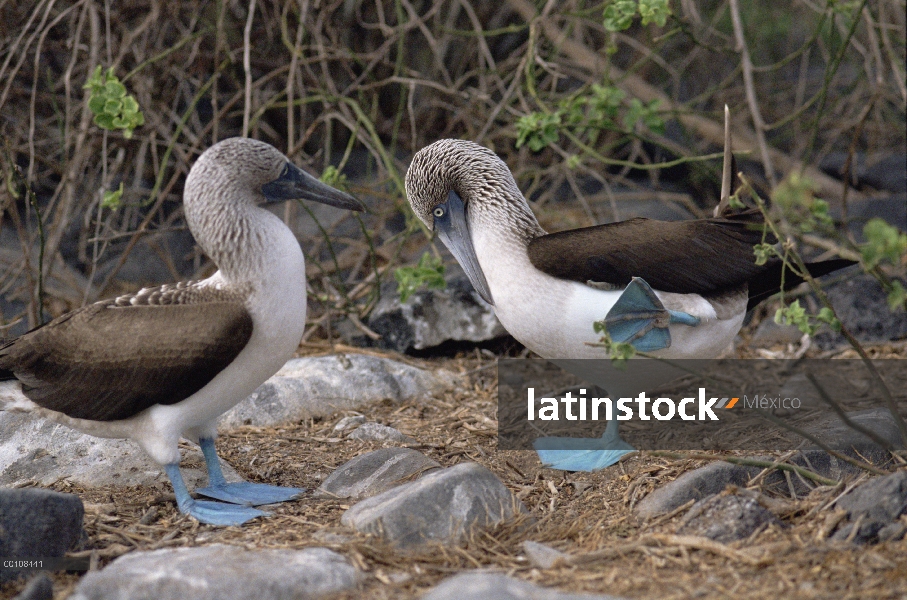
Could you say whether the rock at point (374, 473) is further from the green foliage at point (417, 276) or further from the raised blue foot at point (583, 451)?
the green foliage at point (417, 276)

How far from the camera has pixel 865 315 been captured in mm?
5691

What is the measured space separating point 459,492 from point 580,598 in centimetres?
87

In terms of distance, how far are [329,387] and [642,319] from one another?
5.98 feet

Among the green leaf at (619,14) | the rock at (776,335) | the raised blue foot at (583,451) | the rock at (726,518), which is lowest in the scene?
the rock at (776,335)

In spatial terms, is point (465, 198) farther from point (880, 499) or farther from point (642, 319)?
point (880, 499)

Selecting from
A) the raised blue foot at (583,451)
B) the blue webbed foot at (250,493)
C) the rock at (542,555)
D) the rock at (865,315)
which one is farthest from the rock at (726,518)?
the rock at (865,315)

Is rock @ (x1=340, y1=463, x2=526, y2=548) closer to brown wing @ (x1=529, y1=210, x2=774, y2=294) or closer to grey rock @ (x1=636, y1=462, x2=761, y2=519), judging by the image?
grey rock @ (x1=636, y1=462, x2=761, y2=519)

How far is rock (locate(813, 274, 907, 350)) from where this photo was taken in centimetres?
564

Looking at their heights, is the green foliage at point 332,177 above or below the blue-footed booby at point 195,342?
above

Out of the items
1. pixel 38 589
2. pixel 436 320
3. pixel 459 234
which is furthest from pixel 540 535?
pixel 436 320

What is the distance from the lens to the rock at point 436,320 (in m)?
5.73

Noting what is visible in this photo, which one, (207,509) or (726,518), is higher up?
(726,518)

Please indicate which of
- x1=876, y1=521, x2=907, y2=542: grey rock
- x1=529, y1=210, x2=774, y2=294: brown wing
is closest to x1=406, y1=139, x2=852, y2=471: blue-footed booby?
x1=529, y1=210, x2=774, y2=294: brown wing

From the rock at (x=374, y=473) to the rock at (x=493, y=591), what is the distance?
3.84 ft
